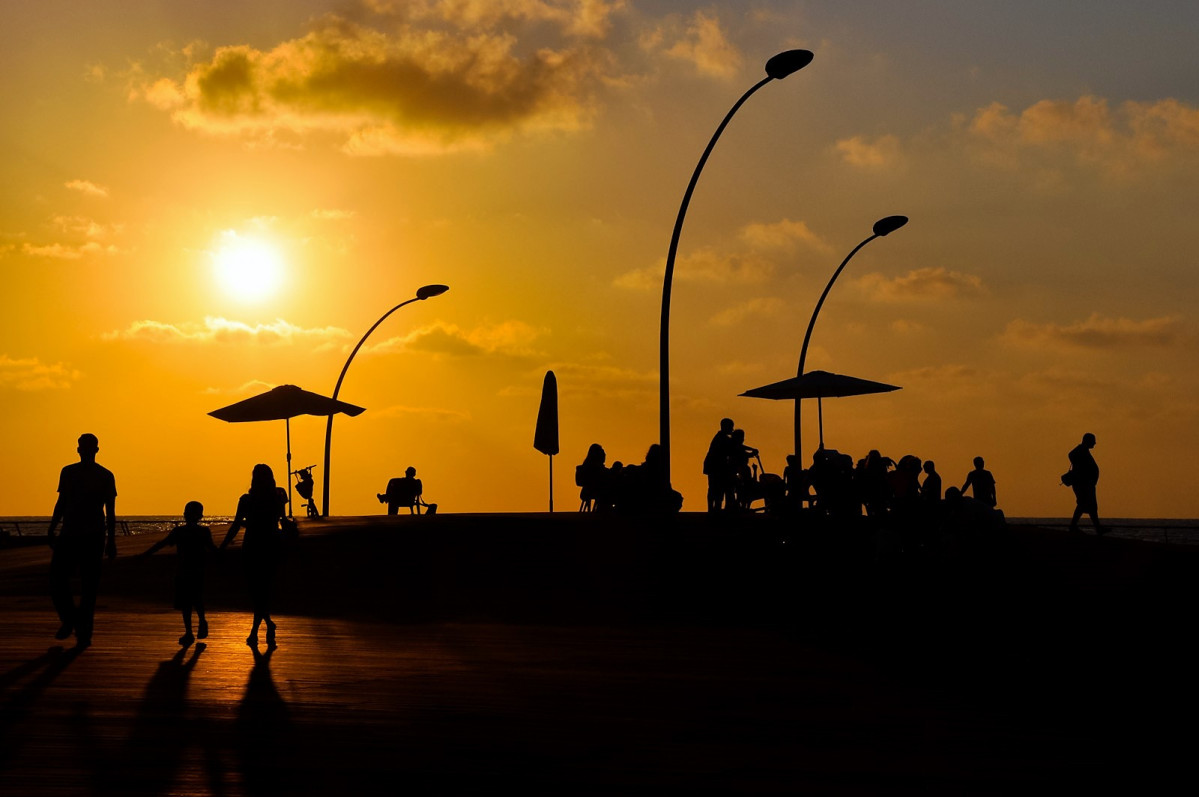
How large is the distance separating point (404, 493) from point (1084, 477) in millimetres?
16848

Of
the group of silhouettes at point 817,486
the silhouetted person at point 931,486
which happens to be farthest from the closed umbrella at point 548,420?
the silhouetted person at point 931,486

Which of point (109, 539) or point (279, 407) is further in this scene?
point (279, 407)

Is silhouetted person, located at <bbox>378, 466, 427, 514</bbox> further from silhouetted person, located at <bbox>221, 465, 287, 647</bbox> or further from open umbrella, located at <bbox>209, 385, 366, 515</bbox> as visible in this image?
silhouetted person, located at <bbox>221, 465, 287, 647</bbox>

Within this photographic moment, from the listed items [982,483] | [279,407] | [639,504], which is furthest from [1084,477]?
[279,407]

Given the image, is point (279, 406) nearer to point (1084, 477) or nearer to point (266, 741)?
point (1084, 477)

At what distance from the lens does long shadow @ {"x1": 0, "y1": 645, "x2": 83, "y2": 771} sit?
707 cm

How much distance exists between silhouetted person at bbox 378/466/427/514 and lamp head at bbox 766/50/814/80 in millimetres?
16076

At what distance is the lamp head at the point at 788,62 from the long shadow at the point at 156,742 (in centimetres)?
1549

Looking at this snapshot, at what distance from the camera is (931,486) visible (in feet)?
69.1

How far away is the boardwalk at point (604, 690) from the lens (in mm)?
6473

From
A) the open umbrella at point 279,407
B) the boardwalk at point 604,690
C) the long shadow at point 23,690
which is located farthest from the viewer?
the open umbrella at point 279,407

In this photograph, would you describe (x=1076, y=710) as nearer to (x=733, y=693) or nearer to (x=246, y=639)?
(x=733, y=693)

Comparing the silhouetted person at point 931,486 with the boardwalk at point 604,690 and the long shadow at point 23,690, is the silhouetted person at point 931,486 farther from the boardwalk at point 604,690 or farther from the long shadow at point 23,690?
the long shadow at point 23,690

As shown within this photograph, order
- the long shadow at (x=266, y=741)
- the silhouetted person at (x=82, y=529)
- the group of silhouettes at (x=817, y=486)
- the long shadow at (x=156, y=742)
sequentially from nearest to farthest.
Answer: the long shadow at (x=156, y=742) < the long shadow at (x=266, y=741) < the silhouetted person at (x=82, y=529) < the group of silhouettes at (x=817, y=486)
